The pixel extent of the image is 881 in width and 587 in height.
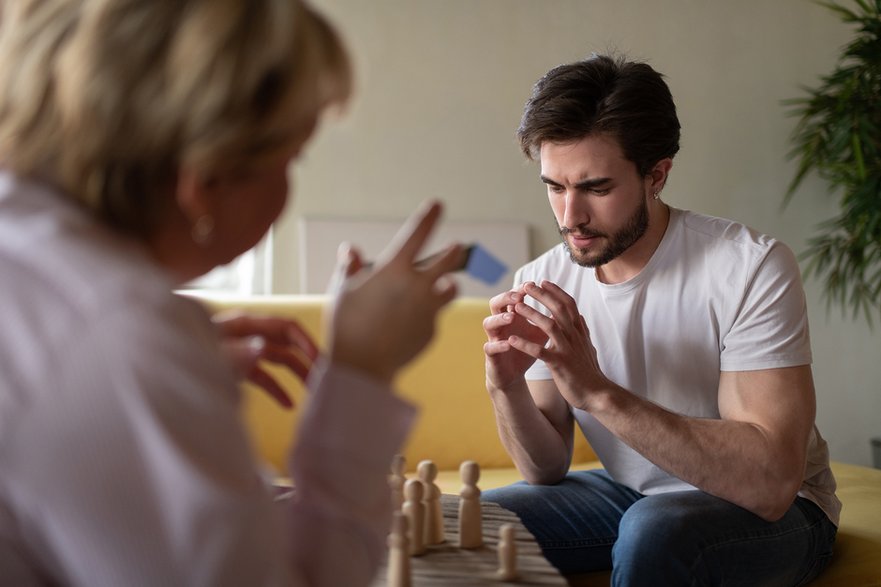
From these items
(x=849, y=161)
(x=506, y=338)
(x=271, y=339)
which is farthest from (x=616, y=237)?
(x=849, y=161)

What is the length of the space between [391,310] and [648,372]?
3.67 ft

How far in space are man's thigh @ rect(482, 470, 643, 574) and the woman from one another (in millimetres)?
995

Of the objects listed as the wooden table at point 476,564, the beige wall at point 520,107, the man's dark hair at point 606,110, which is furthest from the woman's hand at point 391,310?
the beige wall at point 520,107

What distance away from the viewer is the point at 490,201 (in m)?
3.79

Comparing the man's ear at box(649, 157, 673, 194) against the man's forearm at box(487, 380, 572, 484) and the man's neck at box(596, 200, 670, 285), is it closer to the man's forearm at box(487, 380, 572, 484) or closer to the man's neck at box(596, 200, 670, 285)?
the man's neck at box(596, 200, 670, 285)

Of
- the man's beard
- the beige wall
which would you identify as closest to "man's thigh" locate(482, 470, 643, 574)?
the man's beard

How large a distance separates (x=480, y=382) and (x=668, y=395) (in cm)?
103

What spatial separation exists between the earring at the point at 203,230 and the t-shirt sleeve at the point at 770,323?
1.15m

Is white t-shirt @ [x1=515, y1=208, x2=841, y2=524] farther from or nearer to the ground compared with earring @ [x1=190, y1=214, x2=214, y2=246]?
nearer to the ground

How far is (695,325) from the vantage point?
1.76m

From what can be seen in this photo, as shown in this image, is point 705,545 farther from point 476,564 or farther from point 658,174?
point 658,174

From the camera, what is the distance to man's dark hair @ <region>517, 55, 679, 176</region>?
6.10 feet

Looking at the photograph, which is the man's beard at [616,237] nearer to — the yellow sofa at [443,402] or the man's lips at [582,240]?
the man's lips at [582,240]

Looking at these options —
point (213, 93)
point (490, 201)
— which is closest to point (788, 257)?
point (213, 93)
